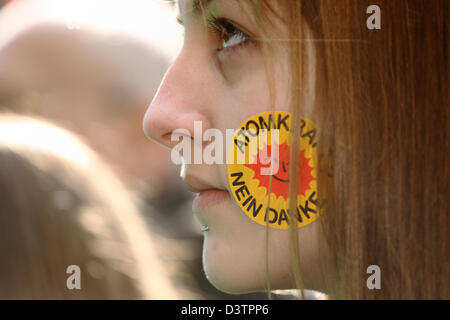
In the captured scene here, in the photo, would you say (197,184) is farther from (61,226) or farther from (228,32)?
(61,226)

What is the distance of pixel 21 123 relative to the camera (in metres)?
1.44

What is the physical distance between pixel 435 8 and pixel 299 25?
0.22 metres

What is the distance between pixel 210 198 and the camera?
37.1 inches

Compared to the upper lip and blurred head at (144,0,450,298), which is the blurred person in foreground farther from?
blurred head at (144,0,450,298)

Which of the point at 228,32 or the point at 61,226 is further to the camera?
the point at 61,226

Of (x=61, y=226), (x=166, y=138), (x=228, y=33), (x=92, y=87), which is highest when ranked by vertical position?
(x=92, y=87)

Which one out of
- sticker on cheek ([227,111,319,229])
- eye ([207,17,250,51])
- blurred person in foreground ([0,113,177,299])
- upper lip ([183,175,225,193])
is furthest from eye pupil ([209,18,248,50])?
blurred person in foreground ([0,113,177,299])

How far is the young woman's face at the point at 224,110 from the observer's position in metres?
0.88

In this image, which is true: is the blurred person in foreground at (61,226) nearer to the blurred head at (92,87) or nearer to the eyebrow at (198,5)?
the blurred head at (92,87)

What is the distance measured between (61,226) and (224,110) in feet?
1.89

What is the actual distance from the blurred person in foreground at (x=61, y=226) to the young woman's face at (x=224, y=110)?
0.43 m

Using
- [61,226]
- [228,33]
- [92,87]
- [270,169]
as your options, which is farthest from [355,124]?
[92,87]

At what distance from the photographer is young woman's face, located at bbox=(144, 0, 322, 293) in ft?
2.88
